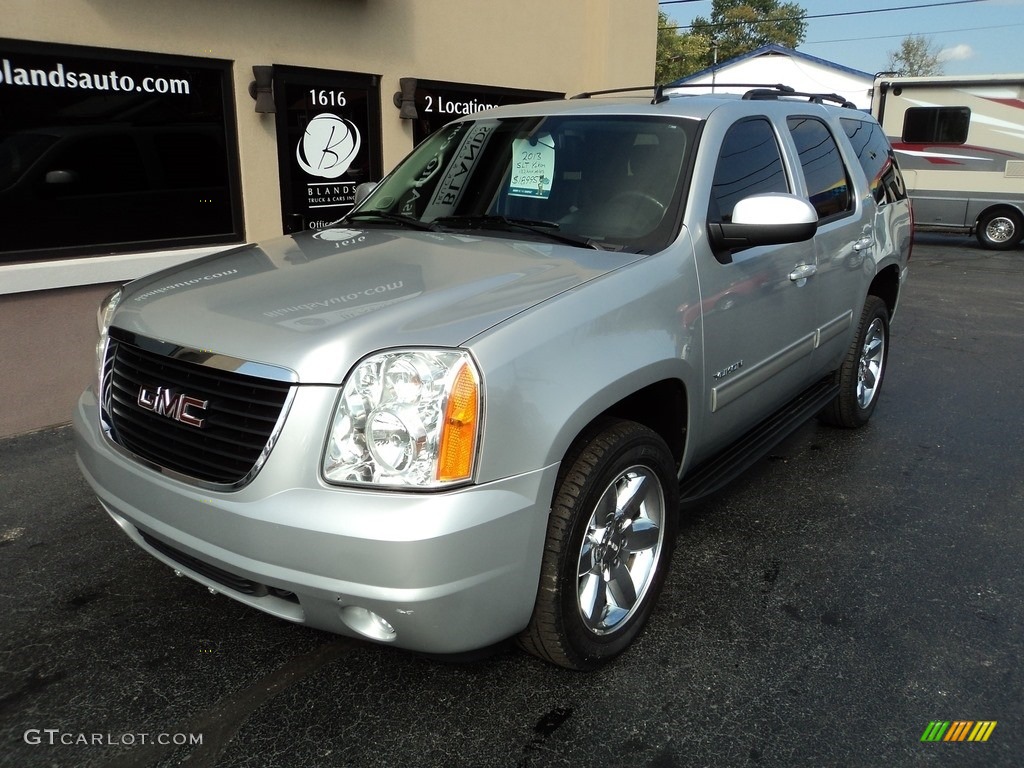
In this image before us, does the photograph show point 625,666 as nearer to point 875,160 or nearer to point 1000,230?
point 875,160

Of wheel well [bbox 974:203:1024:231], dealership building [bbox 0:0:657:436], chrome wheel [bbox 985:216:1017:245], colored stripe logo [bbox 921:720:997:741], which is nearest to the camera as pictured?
colored stripe logo [bbox 921:720:997:741]

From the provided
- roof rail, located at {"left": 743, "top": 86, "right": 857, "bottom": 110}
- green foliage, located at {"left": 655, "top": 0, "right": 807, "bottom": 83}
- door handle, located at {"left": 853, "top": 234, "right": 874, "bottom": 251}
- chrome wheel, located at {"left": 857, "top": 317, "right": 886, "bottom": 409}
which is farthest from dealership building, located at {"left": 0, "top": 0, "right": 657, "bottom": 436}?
green foliage, located at {"left": 655, "top": 0, "right": 807, "bottom": 83}

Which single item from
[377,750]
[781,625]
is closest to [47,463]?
[377,750]

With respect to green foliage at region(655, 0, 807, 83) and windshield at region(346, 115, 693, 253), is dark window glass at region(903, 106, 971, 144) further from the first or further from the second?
green foliage at region(655, 0, 807, 83)

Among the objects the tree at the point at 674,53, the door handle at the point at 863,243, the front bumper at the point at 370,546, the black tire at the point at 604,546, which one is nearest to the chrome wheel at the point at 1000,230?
the door handle at the point at 863,243

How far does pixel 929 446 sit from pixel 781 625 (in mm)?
2543

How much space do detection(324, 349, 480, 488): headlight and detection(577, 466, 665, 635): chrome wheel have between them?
64 cm

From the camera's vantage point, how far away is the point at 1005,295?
1088 cm

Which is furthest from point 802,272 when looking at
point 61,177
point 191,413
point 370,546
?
point 61,177

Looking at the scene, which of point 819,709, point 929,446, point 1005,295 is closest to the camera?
point 819,709

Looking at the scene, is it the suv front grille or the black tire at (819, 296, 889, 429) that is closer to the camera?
the suv front grille

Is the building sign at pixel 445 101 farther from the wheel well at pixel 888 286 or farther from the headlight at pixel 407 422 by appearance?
the headlight at pixel 407 422

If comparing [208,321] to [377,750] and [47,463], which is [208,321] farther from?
[47,463]

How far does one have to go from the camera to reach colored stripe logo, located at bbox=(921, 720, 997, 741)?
2529 millimetres
